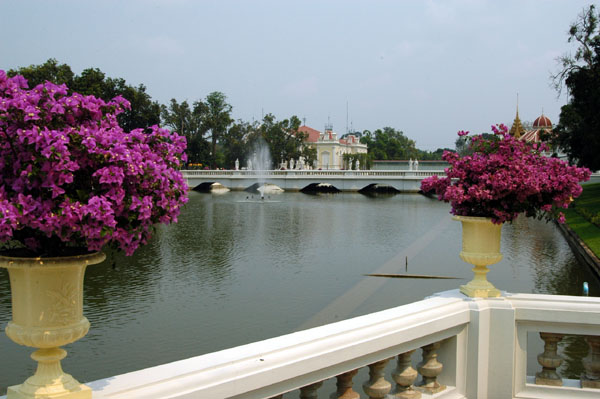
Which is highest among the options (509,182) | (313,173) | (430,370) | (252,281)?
(509,182)

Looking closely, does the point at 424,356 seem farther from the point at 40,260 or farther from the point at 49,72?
the point at 49,72

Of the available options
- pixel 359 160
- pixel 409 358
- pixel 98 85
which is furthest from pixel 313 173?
pixel 409 358

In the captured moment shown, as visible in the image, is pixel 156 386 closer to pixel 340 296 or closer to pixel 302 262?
pixel 340 296

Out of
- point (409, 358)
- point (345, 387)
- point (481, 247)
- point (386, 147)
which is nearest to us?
point (345, 387)

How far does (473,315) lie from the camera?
13.2 ft

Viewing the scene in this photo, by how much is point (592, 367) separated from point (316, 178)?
56835 mm

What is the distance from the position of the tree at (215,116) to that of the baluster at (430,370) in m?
69.2

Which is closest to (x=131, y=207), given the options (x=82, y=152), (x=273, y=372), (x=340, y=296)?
(x=82, y=152)

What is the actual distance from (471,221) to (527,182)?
0.50m

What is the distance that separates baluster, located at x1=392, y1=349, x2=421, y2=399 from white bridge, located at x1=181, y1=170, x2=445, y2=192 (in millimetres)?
54906

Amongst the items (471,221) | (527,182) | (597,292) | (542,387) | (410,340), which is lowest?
(597,292)

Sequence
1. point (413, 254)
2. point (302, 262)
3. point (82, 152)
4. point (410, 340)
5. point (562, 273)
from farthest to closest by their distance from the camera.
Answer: point (413, 254) < point (302, 262) < point (562, 273) < point (410, 340) < point (82, 152)

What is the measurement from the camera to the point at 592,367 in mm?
3975

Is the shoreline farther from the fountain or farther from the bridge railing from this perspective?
the fountain
